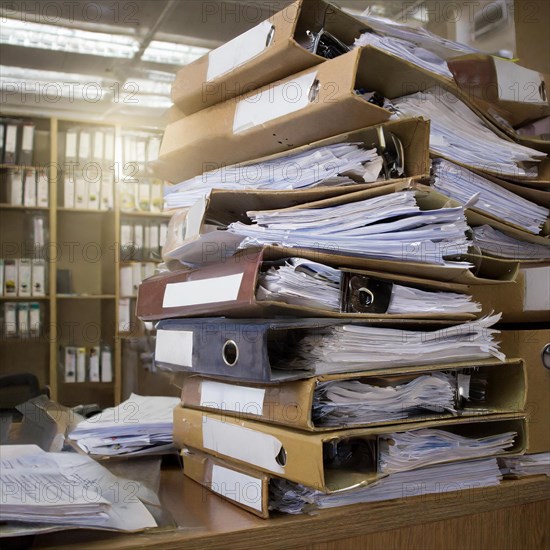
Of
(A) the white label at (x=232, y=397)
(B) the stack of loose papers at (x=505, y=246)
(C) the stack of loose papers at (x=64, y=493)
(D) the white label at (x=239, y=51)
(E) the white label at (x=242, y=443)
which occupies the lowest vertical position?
(C) the stack of loose papers at (x=64, y=493)

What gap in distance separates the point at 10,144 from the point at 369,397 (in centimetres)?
401

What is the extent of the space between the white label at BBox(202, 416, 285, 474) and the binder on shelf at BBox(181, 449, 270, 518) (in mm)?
17

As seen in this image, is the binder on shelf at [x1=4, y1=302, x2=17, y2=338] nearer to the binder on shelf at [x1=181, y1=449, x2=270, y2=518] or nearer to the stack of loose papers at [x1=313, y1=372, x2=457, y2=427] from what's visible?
the binder on shelf at [x1=181, y1=449, x2=270, y2=518]

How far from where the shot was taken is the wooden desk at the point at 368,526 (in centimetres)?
72

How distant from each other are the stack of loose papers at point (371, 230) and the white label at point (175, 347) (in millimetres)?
194

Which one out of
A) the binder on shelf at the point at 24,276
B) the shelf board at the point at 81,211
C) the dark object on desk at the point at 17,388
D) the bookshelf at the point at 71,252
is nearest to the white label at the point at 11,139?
the bookshelf at the point at 71,252

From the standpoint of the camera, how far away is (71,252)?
4.53 meters

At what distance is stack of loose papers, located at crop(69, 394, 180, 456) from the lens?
1.09 metres

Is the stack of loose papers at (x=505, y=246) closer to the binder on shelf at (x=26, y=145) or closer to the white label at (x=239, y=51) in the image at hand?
the white label at (x=239, y=51)

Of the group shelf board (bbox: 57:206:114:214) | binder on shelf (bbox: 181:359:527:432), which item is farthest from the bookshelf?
binder on shelf (bbox: 181:359:527:432)

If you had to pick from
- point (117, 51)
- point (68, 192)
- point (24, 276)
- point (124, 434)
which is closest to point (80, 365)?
point (24, 276)

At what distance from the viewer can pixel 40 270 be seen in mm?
4266

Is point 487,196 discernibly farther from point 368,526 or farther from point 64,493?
point 64,493

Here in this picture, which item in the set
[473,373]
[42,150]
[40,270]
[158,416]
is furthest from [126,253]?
[473,373]
